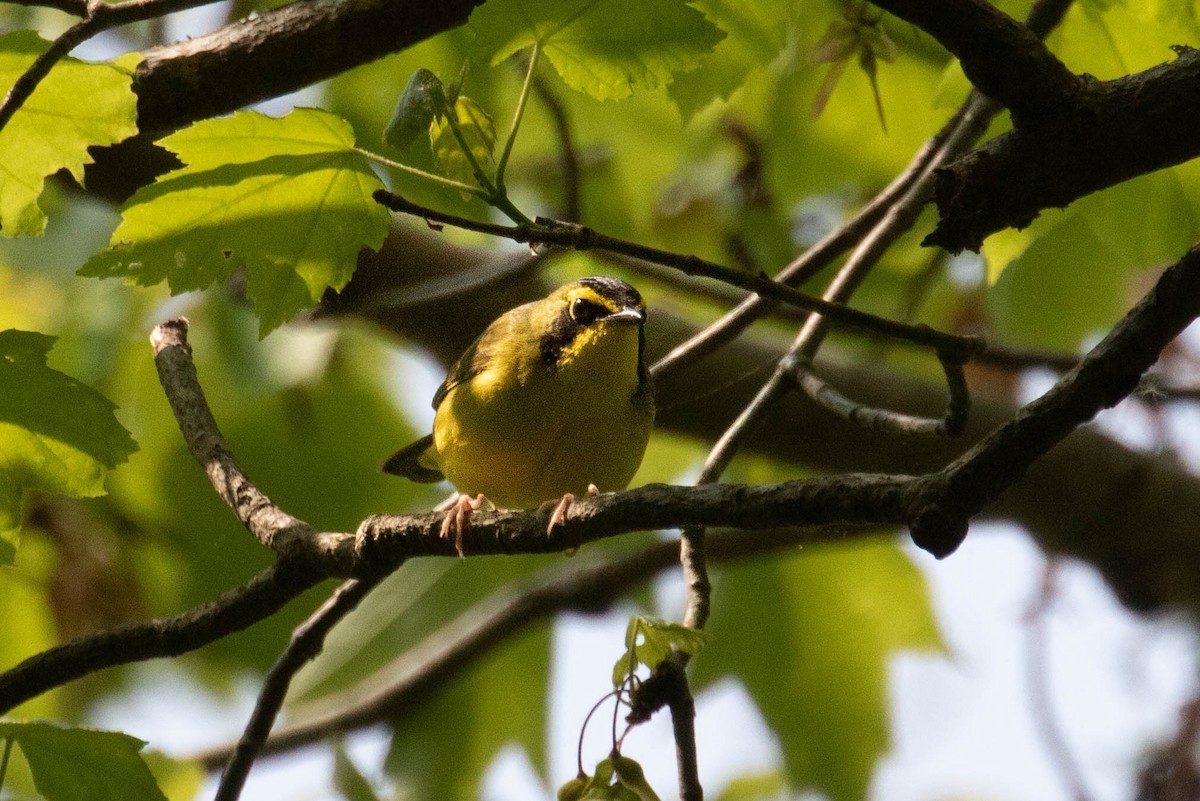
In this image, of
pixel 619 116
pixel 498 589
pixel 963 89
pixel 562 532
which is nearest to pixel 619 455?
pixel 963 89

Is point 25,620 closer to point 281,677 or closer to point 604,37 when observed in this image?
point 281,677

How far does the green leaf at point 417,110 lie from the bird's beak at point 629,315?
1786 mm

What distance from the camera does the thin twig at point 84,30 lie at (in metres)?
2.12

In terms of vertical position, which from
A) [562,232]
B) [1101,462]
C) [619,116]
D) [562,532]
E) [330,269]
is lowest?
[562,532]

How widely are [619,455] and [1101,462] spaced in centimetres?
239

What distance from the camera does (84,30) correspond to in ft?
7.13

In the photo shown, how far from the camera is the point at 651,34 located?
2.18 metres

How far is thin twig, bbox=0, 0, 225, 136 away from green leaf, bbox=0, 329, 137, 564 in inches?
20.5

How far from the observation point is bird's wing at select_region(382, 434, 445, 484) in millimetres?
4363

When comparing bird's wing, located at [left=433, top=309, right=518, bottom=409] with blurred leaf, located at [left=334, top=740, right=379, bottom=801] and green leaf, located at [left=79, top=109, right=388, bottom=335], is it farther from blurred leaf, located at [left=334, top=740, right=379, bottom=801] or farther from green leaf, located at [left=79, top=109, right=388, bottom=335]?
green leaf, located at [left=79, top=109, right=388, bottom=335]

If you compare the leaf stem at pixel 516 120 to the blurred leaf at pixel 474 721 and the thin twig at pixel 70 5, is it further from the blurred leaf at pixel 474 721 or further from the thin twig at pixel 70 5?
the blurred leaf at pixel 474 721

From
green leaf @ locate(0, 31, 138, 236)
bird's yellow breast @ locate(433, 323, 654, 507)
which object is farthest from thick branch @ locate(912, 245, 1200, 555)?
bird's yellow breast @ locate(433, 323, 654, 507)

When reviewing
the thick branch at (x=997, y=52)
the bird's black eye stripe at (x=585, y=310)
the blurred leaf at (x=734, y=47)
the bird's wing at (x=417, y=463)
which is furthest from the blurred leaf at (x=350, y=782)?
the thick branch at (x=997, y=52)

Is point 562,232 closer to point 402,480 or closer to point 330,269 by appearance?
point 330,269
